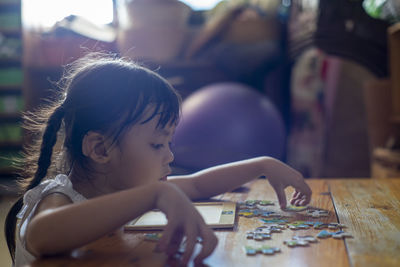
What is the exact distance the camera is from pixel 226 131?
7.75ft

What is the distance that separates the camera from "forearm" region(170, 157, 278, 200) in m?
1.03

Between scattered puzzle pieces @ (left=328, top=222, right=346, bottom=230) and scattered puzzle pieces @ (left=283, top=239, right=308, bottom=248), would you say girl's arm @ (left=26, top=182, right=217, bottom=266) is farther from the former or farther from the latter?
scattered puzzle pieces @ (left=328, top=222, right=346, bottom=230)

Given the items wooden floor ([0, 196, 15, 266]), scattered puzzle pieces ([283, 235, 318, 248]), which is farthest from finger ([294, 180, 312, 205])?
wooden floor ([0, 196, 15, 266])

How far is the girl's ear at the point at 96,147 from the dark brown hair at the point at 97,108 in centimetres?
1

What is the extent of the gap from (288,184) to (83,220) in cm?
52

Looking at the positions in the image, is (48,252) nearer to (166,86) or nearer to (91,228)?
(91,228)

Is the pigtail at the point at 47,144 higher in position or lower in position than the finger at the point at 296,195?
higher

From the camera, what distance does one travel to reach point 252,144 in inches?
93.0

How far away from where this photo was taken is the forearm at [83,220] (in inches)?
24.2

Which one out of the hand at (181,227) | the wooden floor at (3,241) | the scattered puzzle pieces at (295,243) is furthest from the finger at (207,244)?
the wooden floor at (3,241)

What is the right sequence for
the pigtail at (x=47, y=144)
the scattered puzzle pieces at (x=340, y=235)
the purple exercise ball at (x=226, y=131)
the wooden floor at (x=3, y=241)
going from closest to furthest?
the scattered puzzle pieces at (x=340, y=235) < the pigtail at (x=47, y=144) < the wooden floor at (x=3, y=241) < the purple exercise ball at (x=226, y=131)

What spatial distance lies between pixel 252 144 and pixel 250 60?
105cm

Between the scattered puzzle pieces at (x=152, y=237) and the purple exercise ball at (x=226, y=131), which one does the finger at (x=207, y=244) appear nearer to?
the scattered puzzle pieces at (x=152, y=237)

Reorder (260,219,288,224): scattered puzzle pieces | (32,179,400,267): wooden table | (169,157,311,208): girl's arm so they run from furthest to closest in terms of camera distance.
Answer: (169,157,311,208): girl's arm
(260,219,288,224): scattered puzzle pieces
(32,179,400,267): wooden table
